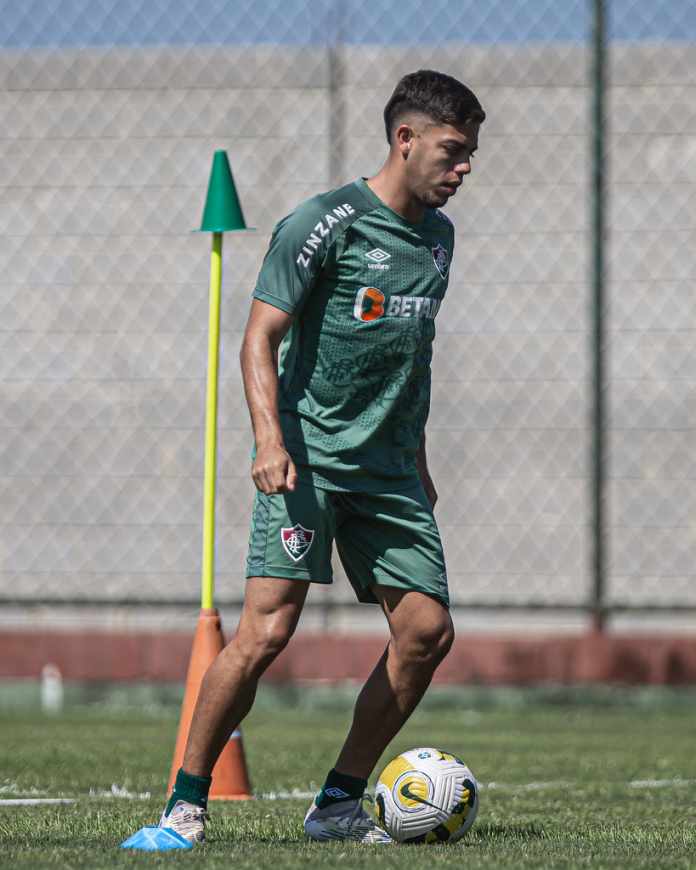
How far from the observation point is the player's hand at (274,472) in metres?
4.23

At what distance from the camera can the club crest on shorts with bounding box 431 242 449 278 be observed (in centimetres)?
474

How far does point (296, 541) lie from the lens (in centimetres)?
450

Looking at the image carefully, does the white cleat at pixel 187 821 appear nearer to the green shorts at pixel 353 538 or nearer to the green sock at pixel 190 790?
the green sock at pixel 190 790

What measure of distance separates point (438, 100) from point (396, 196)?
0.87 ft

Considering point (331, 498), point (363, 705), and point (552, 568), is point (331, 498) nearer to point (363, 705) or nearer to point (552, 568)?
point (363, 705)

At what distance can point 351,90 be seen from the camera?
10.5 m

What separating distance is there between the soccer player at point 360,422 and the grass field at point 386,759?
0.36m

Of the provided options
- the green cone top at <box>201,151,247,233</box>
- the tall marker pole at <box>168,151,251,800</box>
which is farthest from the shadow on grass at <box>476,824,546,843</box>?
the green cone top at <box>201,151,247,233</box>

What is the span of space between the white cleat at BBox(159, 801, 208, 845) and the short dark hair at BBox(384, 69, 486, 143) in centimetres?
178

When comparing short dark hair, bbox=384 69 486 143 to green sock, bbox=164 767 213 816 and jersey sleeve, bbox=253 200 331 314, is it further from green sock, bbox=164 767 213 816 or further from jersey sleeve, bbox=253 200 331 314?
green sock, bbox=164 767 213 816

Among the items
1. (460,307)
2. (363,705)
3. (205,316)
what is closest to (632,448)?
(460,307)

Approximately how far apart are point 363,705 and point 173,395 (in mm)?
5937

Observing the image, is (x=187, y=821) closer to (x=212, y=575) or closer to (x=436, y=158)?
(x=212, y=575)

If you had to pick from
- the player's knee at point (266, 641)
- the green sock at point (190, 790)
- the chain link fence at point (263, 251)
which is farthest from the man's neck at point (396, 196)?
the chain link fence at point (263, 251)
